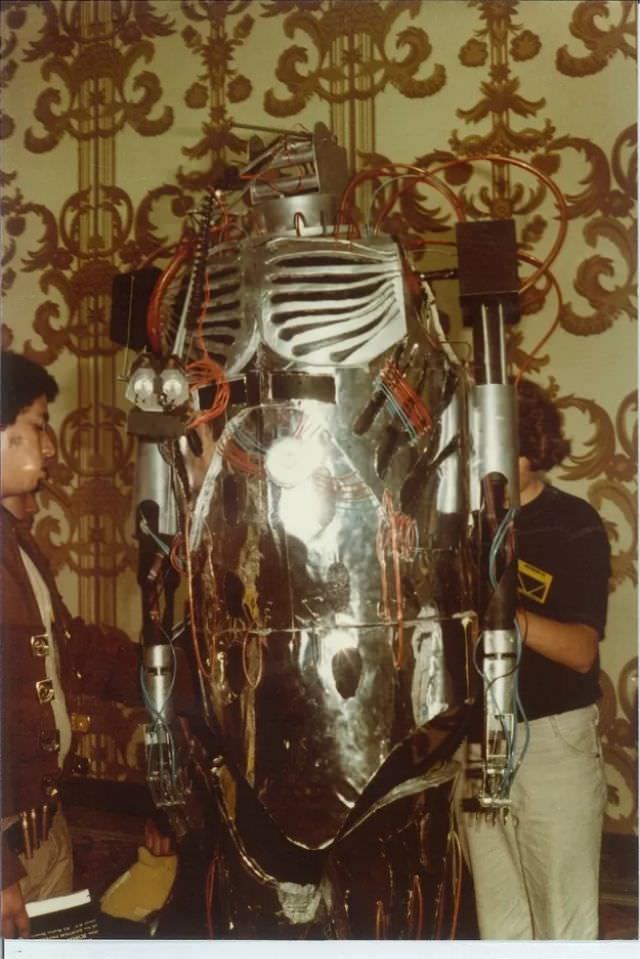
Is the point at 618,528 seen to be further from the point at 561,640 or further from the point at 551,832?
the point at 551,832

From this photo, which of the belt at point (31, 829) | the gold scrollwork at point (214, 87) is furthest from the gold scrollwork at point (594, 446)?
the belt at point (31, 829)

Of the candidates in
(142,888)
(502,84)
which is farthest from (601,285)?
(142,888)

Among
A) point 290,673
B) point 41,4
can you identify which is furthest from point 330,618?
point 41,4

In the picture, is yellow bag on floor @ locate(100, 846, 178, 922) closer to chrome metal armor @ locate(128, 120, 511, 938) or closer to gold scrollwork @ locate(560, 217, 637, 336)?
chrome metal armor @ locate(128, 120, 511, 938)

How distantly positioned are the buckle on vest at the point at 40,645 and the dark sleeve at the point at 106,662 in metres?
0.04

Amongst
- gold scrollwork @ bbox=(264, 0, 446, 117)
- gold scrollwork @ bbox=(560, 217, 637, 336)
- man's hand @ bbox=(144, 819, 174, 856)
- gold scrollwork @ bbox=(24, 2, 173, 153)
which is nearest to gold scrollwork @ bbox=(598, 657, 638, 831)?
gold scrollwork @ bbox=(560, 217, 637, 336)

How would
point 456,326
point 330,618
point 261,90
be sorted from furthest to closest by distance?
point 261,90, point 456,326, point 330,618

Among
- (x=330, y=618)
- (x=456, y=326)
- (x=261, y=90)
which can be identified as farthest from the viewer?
(x=261, y=90)

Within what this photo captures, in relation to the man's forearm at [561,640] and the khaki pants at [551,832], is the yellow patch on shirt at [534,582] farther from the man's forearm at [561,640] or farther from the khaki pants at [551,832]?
the khaki pants at [551,832]

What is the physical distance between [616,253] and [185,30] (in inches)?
29.0

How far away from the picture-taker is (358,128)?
1380 mm

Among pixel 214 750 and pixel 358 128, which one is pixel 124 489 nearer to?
pixel 214 750

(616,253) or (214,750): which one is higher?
(616,253)

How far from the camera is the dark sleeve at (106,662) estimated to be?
1317mm
